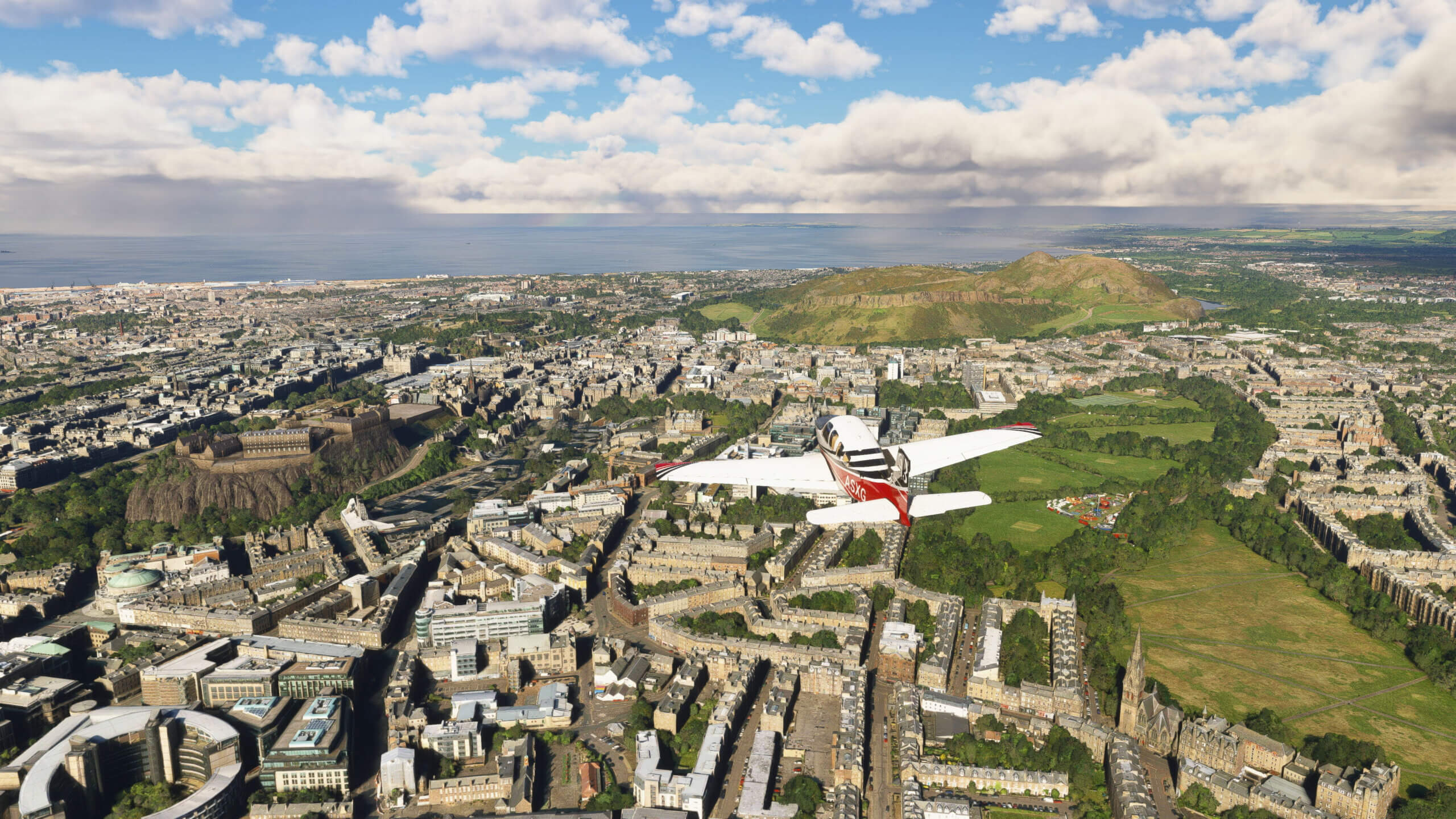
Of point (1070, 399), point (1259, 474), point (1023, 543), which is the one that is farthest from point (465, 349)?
point (1259, 474)

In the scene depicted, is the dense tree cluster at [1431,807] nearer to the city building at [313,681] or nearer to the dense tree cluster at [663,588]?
the dense tree cluster at [663,588]

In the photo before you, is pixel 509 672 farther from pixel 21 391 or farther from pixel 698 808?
pixel 21 391

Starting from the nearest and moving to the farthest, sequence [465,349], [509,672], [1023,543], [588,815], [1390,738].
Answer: [588,815]
[1390,738]
[509,672]
[1023,543]
[465,349]

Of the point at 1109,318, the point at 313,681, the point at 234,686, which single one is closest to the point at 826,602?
the point at 313,681

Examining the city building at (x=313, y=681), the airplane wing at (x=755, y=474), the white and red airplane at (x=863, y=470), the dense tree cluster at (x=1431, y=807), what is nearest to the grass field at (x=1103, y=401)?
the white and red airplane at (x=863, y=470)

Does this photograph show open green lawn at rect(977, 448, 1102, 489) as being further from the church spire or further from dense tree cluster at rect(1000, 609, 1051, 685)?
the church spire

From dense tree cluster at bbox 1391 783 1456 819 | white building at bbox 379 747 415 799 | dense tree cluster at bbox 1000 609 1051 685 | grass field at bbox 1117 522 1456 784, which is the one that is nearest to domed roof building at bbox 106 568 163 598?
white building at bbox 379 747 415 799
